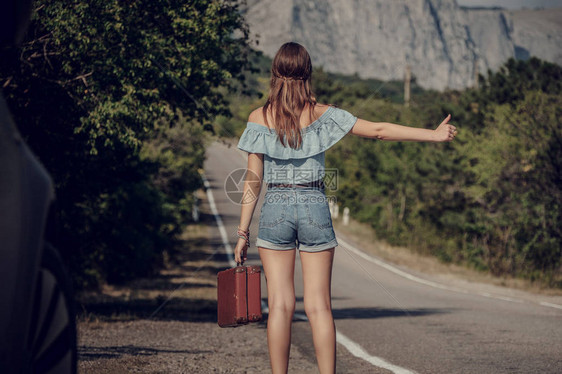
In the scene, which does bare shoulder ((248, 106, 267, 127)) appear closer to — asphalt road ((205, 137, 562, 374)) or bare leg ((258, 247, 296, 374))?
bare leg ((258, 247, 296, 374))

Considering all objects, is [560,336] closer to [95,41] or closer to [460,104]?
[95,41]

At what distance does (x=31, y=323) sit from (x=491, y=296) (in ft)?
50.7

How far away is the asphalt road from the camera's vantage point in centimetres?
671

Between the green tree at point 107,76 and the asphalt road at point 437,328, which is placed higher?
the green tree at point 107,76

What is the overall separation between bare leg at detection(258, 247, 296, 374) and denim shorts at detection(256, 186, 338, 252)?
0.25 ft

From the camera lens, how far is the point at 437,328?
9.89 meters

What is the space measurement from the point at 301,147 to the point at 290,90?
0.36 meters

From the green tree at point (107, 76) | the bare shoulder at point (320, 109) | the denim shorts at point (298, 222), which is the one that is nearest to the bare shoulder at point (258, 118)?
the bare shoulder at point (320, 109)

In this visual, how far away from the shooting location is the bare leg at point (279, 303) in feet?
13.5

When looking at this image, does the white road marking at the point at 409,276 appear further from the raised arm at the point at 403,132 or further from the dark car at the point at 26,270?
the dark car at the point at 26,270

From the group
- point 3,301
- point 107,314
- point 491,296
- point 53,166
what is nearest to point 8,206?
point 3,301

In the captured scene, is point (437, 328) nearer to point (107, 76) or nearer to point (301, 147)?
point (107, 76)

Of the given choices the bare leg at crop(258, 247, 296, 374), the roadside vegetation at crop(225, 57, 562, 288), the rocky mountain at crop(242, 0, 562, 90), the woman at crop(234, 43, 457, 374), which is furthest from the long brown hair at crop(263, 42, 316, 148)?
the rocky mountain at crop(242, 0, 562, 90)

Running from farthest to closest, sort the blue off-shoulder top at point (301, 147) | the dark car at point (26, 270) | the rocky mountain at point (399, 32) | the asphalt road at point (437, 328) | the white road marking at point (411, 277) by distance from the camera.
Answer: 1. the rocky mountain at point (399, 32)
2. the white road marking at point (411, 277)
3. the asphalt road at point (437, 328)
4. the blue off-shoulder top at point (301, 147)
5. the dark car at point (26, 270)
